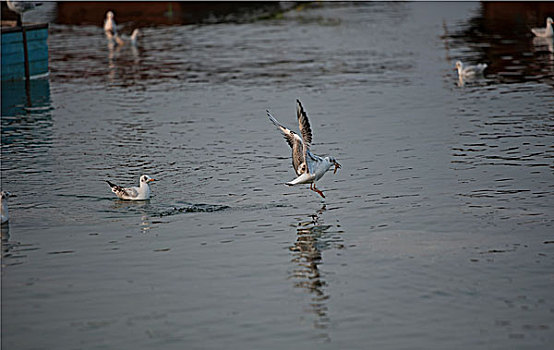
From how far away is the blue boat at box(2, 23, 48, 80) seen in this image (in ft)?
85.6

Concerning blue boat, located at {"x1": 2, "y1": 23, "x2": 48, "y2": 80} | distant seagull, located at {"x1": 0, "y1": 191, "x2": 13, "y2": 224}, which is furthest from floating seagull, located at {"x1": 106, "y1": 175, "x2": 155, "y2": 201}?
blue boat, located at {"x1": 2, "y1": 23, "x2": 48, "y2": 80}

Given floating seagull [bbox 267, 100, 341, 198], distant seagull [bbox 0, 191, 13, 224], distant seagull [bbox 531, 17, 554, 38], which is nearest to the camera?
distant seagull [bbox 0, 191, 13, 224]

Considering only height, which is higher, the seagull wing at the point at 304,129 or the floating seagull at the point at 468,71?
the seagull wing at the point at 304,129

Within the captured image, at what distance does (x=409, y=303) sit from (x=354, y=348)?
1.15 m

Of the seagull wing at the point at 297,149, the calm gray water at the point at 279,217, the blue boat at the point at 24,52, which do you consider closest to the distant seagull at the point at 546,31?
the calm gray water at the point at 279,217

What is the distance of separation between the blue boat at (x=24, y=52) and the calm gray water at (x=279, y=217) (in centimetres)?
81

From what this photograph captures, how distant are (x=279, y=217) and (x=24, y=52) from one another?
16.6 m

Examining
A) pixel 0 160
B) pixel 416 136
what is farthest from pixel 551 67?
pixel 0 160

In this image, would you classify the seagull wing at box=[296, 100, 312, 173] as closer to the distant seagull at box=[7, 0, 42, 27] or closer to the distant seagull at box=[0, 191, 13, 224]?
the distant seagull at box=[0, 191, 13, 224]

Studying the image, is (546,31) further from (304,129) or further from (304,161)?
(304,129)

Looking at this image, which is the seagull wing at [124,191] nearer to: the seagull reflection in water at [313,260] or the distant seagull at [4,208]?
the distant seagull at [4,208]

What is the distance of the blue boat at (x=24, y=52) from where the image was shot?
26.1 m

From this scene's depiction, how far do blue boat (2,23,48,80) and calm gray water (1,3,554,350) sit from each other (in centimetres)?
81

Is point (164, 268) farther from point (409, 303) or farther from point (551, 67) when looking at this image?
point (551, 67)
